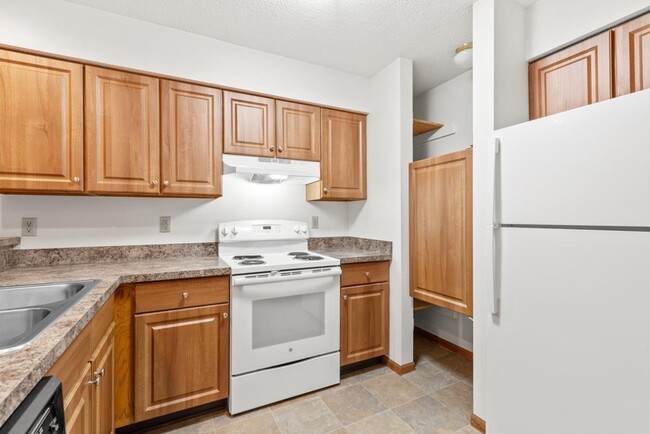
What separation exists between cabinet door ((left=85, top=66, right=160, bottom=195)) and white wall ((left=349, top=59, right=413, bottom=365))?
169 cm

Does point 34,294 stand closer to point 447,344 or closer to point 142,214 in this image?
point 142,214

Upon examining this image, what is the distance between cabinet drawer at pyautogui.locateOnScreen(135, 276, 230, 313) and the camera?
5.63 feet

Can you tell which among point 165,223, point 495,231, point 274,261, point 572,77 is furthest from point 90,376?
point 572,77

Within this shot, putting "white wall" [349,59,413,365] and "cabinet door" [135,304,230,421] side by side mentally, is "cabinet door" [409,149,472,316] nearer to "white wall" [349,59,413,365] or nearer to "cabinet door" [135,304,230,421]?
"white wall" [349,59,413,365]

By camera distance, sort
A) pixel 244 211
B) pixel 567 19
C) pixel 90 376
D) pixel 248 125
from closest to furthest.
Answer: pixel 90 376 → pixel 567 19 → pixel 248 125 → pixel 244 211

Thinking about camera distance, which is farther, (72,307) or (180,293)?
(180,293)

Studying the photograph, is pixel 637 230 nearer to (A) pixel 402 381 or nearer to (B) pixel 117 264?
(A) pixel 402 381

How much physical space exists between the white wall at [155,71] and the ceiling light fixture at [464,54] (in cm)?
81

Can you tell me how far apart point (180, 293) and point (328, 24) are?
1.92 metres

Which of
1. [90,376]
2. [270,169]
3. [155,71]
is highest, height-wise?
[155,71]

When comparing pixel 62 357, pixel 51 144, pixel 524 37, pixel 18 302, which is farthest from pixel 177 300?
pixel 524 37

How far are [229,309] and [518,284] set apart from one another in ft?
5.17

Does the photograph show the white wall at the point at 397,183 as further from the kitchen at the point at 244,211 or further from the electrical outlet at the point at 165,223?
the electrical outlet at the point at 165,223

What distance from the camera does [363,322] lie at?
240 cm
